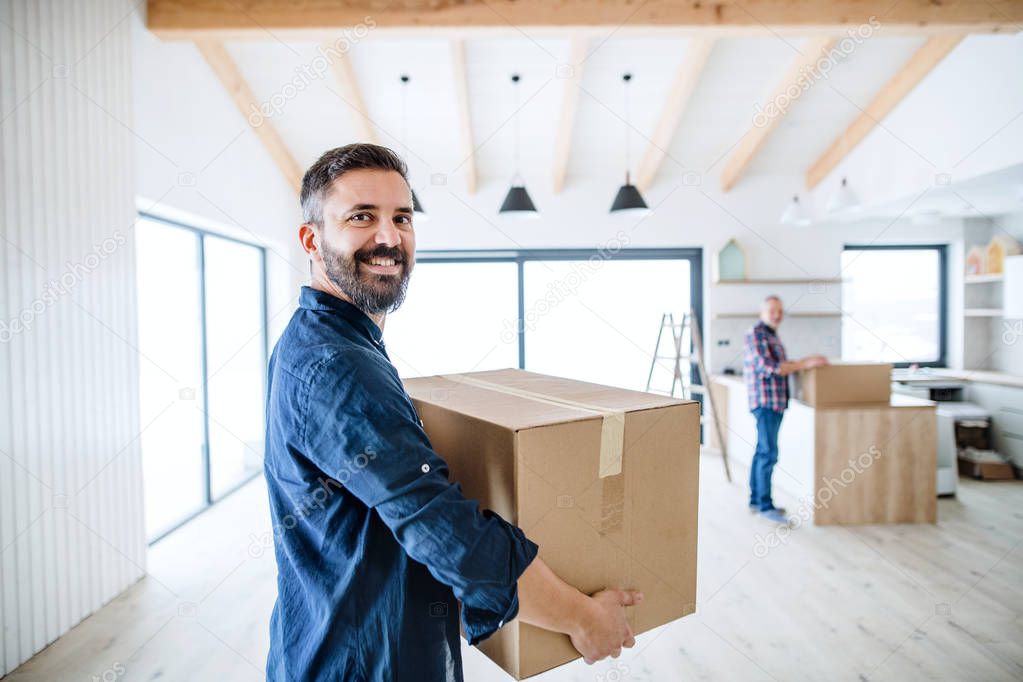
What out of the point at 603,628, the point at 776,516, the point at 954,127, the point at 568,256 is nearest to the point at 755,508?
the point at 776,516

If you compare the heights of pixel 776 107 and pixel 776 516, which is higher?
pixel 776 107

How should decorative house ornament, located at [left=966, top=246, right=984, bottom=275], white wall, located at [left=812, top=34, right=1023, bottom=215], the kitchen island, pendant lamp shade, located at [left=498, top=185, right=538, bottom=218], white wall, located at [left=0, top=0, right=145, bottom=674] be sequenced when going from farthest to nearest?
1. decorative house ornament, located at [left=966, top=246, right=984, bottom=275]
2. pendant lamp shade, located at [left=498, top=185, right=538, bottom=218]
3. the kitchen island
4. white wall, located at [left=812, top=34, right=1023, bottom=215]
5. white wall, located at [left=0, top=0, right=145, bottom=674]

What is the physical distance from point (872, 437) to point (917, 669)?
1.80 m

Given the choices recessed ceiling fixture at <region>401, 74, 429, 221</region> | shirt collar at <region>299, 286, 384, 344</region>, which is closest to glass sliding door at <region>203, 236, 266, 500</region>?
recessed ceiling fixture at <region>401, 74, 429, 221</region>

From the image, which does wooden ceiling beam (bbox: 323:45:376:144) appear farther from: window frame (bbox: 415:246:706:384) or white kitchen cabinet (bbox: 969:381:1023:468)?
white kitchen cabinet (bbox: 969:381:1023:468)

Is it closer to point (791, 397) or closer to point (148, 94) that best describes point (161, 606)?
point (148, 94)

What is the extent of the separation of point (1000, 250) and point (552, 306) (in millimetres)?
3776

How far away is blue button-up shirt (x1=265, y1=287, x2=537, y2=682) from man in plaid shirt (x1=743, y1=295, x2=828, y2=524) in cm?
344

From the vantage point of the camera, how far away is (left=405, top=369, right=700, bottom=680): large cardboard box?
0.81 metres

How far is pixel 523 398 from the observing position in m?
0.99

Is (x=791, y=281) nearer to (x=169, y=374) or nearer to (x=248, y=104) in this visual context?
(x=248, y=104)

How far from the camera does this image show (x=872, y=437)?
3.88m

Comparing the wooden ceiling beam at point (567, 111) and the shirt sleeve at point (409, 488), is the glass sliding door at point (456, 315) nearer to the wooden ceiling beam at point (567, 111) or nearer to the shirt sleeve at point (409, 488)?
the wooden ceiling beam at point (567, 111)

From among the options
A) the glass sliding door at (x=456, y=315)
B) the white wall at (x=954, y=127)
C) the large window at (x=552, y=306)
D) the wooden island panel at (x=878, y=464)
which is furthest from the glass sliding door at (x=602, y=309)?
the wooden island panel at (x=878, y=464)
